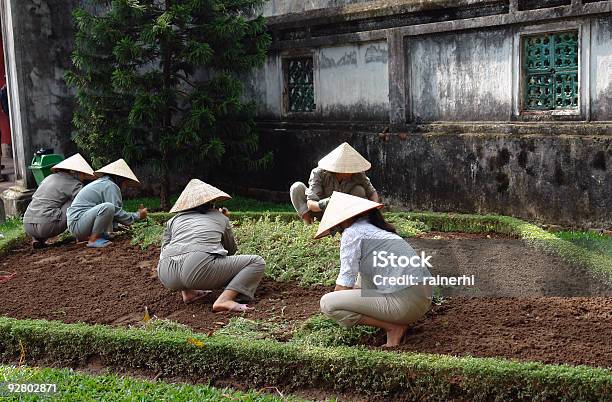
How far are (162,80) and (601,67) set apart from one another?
6.70m

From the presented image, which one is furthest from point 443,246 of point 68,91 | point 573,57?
point 68,91

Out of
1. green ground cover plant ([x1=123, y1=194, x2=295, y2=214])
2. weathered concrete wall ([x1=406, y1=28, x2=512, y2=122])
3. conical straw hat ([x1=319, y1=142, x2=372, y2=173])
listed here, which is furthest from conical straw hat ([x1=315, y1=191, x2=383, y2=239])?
green ground cover plant ([x1=123, y1=194, x2=295, y2=214])

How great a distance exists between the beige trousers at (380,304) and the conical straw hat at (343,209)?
525mm

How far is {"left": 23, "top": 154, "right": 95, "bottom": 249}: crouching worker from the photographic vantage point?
10.0 meters

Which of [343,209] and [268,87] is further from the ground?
[268,87]

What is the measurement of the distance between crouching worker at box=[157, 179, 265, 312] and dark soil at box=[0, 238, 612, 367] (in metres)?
0.20

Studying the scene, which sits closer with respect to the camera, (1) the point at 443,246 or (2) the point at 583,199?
(1) the point at 443,246

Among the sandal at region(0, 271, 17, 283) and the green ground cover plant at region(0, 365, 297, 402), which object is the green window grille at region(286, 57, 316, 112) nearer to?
the sandal at region(0, 271, 17, 283)

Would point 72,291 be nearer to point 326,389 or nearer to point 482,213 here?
point 326,389

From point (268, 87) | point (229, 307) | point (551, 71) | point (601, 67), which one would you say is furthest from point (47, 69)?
point (601, 67)

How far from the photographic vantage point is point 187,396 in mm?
5195

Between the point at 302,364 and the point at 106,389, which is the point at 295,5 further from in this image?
the point at 106,389

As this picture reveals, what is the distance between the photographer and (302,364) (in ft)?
17.9

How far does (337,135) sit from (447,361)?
819cm
